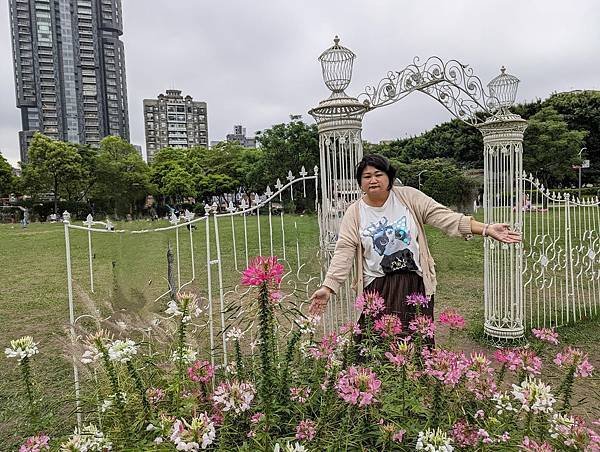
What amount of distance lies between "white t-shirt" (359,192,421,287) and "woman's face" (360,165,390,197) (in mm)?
94

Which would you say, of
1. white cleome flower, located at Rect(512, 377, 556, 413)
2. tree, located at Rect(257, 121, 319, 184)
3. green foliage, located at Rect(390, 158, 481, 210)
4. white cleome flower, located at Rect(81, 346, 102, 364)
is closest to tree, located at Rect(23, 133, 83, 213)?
tree, located at Rect(257, 121, 319, 184)

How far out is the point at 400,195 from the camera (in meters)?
2.60

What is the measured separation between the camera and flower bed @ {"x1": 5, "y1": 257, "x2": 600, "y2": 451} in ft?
4.37

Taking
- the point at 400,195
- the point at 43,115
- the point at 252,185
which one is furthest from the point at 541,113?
the point at 43,115

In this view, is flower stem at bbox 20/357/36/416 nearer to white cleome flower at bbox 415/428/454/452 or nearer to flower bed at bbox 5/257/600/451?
flower bed at bbox 5/257/600/451

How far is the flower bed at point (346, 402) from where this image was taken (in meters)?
1.33

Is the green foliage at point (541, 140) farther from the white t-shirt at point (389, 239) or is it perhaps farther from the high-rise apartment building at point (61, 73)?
the high-rise apartment building at point (61, 73)

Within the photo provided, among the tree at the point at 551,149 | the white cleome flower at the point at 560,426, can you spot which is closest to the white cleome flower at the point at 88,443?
the white cleome flower at the point at 560,426

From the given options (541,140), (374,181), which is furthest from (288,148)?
(374,181)

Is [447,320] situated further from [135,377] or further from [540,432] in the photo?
[135,377]

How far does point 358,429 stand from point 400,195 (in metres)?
1.43

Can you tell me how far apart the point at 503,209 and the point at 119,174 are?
3280cm

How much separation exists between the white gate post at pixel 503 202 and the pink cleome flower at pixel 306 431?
3.39m

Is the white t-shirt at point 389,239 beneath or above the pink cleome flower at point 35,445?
above
